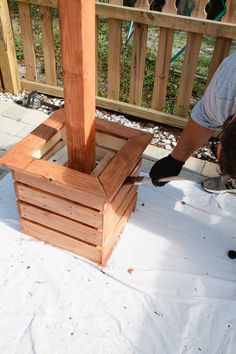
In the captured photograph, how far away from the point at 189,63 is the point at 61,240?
5.85 ft

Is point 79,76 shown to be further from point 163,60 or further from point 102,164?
point 163,60

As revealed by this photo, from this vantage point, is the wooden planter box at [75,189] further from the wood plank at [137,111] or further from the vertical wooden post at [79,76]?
the wood plank at [137,111]

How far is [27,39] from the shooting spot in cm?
314

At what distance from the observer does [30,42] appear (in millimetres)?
3148

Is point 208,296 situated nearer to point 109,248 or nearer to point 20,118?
point 109,248

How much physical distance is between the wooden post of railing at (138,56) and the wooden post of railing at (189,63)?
1.18 ft

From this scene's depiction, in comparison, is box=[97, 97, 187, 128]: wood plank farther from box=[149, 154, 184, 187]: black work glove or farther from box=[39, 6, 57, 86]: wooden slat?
box=[149, 154, 184, 187]: black work glove

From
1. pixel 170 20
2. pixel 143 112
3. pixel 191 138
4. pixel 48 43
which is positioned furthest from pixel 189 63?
pixel 48 43

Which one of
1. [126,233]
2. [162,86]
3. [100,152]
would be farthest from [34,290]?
[162,86]

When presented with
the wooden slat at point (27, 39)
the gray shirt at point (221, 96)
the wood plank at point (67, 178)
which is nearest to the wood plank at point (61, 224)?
the wood plank at point (67, 178)

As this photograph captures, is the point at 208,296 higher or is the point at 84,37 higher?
the point at 84,37

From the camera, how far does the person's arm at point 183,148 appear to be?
68.8 inches

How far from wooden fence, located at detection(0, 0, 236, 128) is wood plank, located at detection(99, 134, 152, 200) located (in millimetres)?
1228

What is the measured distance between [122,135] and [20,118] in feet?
5.09
